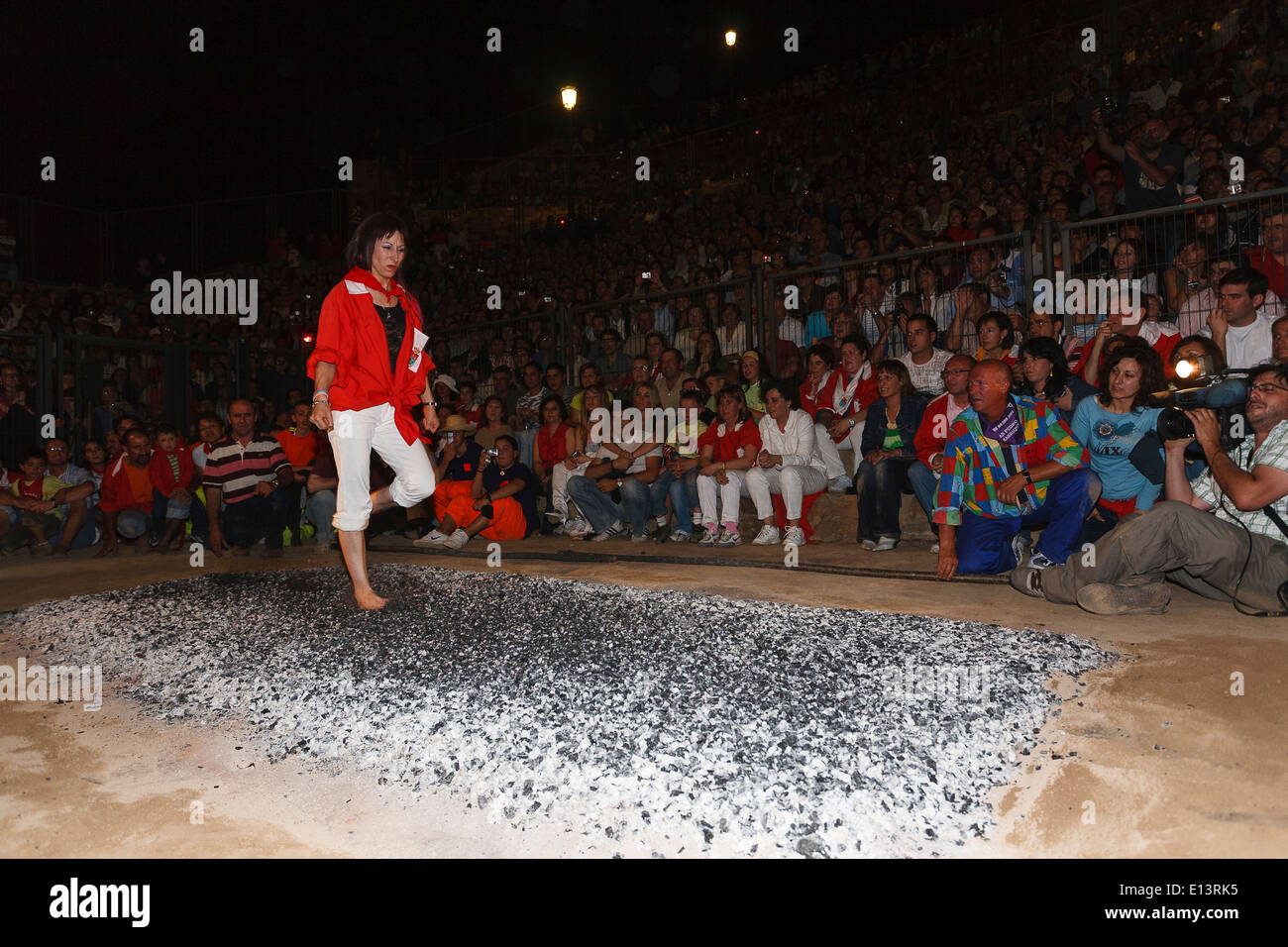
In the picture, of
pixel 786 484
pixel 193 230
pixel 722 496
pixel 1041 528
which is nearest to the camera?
pixel 1041 528

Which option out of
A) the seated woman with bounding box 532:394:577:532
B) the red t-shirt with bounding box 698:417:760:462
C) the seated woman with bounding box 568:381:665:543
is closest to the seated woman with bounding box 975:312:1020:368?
the red t-shirt with bounding box 698:417:760:462

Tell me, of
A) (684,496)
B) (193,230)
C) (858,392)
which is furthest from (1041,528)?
(193,230)

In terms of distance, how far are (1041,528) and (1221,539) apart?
1288 millimetres

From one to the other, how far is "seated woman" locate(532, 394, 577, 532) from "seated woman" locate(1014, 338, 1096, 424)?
4062 millimetres

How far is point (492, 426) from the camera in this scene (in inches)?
347

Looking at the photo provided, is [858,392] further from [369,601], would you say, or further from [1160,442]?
[369,601]

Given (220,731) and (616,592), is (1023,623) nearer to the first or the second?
(616,592)

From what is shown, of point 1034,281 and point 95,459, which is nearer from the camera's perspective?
point 1034,281

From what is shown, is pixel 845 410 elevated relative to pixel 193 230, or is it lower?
lower

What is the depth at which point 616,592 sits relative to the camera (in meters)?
4.61

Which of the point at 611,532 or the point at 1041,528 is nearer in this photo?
the point at 1041,528

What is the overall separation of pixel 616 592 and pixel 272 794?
2438 mm

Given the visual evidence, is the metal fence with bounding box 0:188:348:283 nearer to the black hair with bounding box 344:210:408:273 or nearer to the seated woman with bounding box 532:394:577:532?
the seated woman with bounding box 532:394:577:532

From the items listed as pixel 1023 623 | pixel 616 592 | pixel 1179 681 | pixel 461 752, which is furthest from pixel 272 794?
pixel 1023 623
